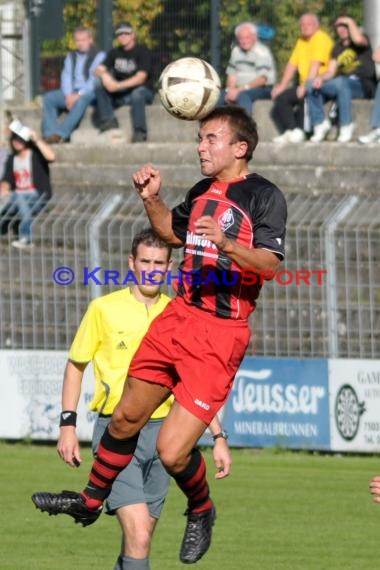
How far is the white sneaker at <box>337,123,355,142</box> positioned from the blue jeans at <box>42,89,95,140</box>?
4030mm

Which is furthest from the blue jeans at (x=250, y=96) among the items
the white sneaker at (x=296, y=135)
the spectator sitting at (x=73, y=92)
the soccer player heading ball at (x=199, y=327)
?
the soccer player heading ball at (x=199, y=327)

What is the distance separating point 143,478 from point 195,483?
38 cm

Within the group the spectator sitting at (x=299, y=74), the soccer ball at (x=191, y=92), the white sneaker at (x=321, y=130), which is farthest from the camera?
the white sneaker at (x=321, y=130)

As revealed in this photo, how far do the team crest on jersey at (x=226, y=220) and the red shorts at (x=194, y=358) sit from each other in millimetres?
489

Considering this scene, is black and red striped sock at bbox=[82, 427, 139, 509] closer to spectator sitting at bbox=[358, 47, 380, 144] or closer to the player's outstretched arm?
the player's outstretched arm

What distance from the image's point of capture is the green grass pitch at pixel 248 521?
32.4 feet

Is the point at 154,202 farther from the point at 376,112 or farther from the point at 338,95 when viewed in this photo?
the point at 338,95

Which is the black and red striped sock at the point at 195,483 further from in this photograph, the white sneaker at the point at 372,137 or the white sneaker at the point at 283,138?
the white sneaker at the point at 283,138

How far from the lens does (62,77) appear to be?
68.1ft

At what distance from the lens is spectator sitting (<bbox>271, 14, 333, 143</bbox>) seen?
18.3m

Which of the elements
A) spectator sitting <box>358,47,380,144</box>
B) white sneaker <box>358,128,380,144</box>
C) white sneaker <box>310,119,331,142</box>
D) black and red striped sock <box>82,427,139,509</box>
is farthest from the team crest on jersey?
white sneaker <box>310,119,331,142</box>

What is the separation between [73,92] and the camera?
68.0ft

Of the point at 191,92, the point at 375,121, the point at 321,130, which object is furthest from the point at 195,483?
the point at 321,130

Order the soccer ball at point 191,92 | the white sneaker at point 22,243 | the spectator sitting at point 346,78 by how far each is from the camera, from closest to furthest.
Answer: the soccer ball at point 191,92 → the white sneaker at point 22,243 → the spectator sitting at point 346,78
